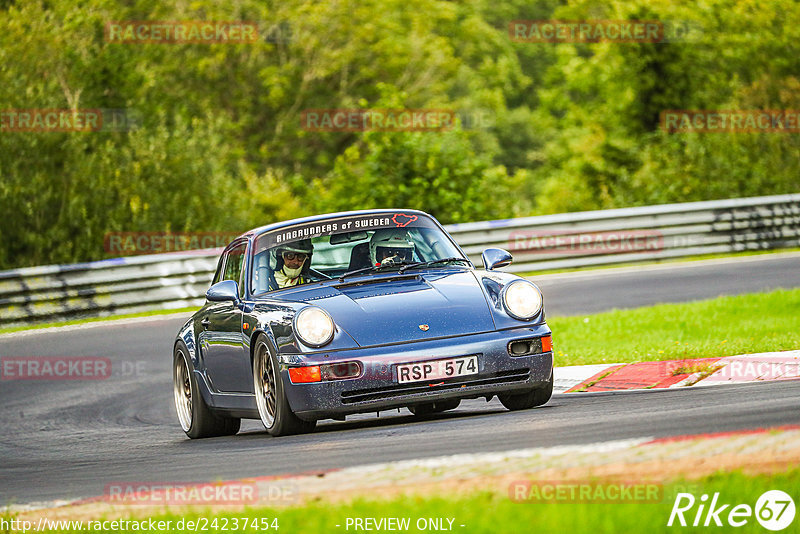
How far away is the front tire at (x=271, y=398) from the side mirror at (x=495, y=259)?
5.60ft

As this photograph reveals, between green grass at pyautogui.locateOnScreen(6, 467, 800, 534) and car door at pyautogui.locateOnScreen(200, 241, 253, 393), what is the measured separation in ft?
12.4

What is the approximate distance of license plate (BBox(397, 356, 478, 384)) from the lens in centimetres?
791

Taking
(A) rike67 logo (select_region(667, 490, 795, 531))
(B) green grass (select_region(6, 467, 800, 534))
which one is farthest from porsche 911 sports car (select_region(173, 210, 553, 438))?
(A) rike67 logo (select_region(667, 490, 795, 531))

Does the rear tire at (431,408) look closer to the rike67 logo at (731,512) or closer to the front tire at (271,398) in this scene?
the front tire at (271,398)

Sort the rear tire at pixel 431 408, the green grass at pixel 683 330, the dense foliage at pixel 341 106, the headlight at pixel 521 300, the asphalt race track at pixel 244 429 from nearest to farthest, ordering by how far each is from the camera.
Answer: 1. the asphalt race track at pixel 244 429
2. the headlight at pixel 521 300
3. the rear tire at pixel 431 408
4. the green grass at pixel 683 330
5. the dense foliage at pixel 341 106

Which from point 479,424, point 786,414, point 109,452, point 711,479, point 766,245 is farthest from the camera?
point 766,245

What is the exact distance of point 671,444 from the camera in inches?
223

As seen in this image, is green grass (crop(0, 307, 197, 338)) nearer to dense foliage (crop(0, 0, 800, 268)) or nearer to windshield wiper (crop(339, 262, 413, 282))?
dense foliage (crop(0, 0, 800, 268))

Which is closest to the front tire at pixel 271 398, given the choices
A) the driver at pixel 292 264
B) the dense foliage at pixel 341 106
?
the driver at pixel 292 264

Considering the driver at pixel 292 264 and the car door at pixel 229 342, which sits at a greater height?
the driver at pixel 292 264

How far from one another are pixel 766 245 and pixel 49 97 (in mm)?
12546

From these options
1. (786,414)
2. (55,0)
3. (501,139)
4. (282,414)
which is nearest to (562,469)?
(786,414)

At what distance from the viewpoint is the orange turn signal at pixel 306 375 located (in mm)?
7906

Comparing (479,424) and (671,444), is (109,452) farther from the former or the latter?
(671,444)
